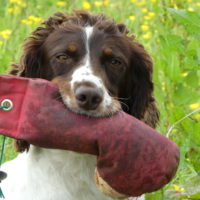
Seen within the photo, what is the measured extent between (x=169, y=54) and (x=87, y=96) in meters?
1.37

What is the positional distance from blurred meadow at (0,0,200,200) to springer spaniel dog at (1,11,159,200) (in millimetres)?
344

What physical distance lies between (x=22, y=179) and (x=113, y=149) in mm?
1030

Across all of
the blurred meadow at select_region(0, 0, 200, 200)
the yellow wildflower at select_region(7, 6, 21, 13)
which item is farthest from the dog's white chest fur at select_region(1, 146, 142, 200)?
the yellow wildflower at select_region(7, 6, 21, 13)

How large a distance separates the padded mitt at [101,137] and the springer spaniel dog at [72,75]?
0.71 feet

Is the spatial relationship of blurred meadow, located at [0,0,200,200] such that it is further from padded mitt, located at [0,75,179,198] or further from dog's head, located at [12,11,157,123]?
padded mitt, located at [0,75,179,198]

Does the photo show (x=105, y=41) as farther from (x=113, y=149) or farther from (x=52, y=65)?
(x=113, y=149)

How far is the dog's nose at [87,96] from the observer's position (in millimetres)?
3586

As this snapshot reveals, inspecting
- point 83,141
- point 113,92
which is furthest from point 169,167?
point 113,92

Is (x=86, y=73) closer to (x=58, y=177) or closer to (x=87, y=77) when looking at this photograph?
(x=87, y=77)

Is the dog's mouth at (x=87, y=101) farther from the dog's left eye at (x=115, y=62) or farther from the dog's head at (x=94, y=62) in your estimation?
the dog's left eye at (x=115, y=62)

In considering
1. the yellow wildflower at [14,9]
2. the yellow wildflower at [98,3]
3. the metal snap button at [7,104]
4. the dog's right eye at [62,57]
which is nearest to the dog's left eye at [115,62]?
the dog's right eye at [62,57]

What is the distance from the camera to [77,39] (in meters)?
4.22

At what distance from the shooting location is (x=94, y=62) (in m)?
4.11

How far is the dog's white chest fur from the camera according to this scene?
4.13m
